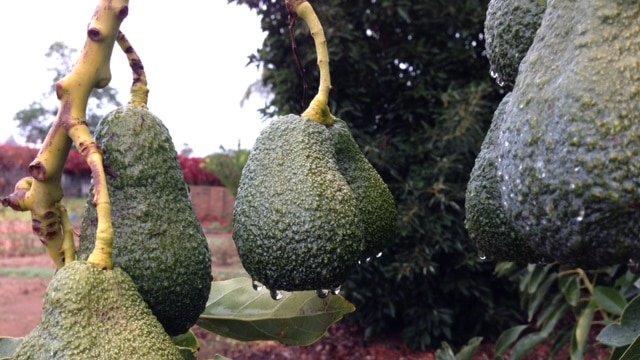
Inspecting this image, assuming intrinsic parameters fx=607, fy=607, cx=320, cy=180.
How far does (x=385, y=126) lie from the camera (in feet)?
16.0

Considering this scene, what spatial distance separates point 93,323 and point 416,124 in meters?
4.24

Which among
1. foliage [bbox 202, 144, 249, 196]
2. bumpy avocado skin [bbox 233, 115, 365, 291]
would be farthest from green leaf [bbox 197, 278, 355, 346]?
foliage [bbox 202, 144, 249, 196]

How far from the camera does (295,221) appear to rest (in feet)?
2.96

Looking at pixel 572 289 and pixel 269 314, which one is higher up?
pixel 269 314

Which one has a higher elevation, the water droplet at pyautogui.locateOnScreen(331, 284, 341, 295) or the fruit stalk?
the fruit stalk

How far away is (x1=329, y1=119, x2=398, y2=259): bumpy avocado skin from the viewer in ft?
3.43

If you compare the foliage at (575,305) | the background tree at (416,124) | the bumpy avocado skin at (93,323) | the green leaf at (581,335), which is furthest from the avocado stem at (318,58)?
the background tree at (416,124)

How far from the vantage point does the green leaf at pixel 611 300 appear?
220 cm

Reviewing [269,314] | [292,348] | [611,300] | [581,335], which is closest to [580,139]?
[269,314]

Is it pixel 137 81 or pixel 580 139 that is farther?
pixel 137 81

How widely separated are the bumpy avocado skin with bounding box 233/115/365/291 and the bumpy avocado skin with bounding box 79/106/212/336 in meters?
0.09

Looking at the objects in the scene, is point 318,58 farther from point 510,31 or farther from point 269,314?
point 269,314

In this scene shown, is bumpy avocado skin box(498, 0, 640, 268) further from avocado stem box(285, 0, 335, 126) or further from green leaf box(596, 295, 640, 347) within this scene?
green leaf box(596, 295, 640, 347)

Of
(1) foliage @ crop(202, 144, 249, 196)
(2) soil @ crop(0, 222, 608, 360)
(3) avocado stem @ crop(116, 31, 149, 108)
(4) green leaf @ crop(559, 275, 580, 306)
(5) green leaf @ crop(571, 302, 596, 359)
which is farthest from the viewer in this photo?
(1) foliage @ crop(202, 144, 249, 196)
